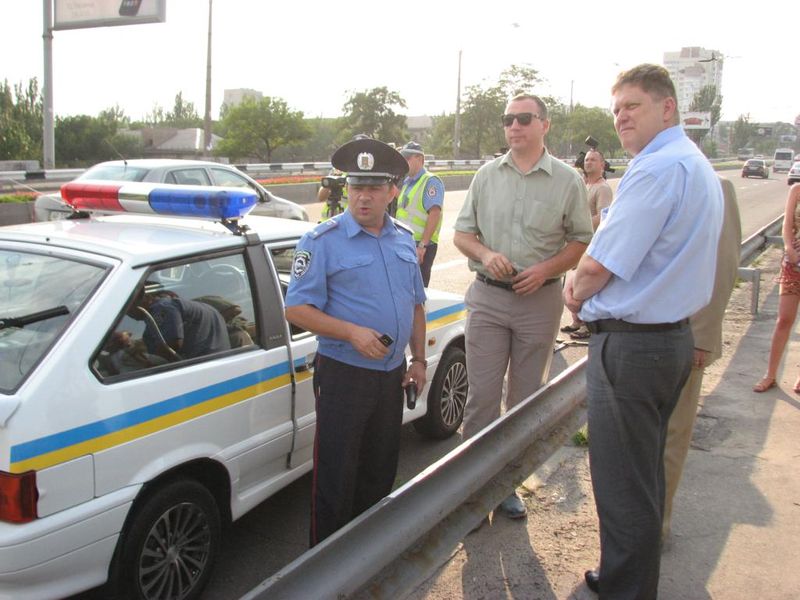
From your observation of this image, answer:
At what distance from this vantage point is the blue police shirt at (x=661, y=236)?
92.9 inches

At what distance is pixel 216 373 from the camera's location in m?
Answer: 3.15

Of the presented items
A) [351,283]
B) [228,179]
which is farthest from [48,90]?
[351,283]

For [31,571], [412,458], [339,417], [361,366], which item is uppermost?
[361,366]

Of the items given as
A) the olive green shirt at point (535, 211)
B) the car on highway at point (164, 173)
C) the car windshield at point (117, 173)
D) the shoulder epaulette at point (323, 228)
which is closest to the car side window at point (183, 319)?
the shoulder epaulette at point (323, 228)

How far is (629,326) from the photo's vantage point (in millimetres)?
2488

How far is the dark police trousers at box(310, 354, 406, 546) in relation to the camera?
2.97 meters

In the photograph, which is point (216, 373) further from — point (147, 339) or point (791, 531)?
point (791, 531)

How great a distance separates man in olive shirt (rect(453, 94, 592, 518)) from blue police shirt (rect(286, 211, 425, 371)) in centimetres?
74

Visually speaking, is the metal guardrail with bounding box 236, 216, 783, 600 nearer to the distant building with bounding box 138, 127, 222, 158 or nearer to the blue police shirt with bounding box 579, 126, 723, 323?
the blue police shirt with bounding box 579, 126, 723, 323

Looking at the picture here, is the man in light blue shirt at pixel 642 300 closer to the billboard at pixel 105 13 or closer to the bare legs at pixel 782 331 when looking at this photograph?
the bare legs at pixel 782 331

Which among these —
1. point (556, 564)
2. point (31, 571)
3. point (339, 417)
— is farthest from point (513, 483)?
point (31, 571)

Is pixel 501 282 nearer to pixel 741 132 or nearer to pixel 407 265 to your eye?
pixel 407 265

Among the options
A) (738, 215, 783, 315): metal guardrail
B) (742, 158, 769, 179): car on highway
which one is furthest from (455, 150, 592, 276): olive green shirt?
(742, 158, 769, 179): car on highway

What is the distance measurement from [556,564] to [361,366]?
1.27 m
